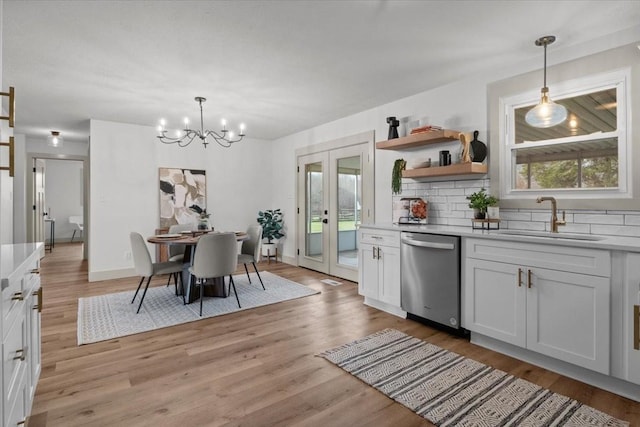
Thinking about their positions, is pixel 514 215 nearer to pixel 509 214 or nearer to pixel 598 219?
pixel 509 214

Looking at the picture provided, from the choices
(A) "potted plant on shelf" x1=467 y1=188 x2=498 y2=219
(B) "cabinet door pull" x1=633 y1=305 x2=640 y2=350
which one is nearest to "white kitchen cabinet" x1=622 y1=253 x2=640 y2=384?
(B) "cabinet door pull" x1=633 y1=305 x2=640 y2=350

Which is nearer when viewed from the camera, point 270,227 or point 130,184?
point 130,184

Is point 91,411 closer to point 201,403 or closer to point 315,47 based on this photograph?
point 201,403

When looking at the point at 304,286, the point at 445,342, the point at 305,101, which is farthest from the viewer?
the point at 304,286

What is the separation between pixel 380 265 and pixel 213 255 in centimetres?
174

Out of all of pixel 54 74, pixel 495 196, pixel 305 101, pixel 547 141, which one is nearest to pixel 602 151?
pixel 547 141

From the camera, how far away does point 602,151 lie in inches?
105

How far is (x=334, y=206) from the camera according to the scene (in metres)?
5.32

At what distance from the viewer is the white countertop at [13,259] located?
124cm

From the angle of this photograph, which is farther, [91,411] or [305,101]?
[305,101]

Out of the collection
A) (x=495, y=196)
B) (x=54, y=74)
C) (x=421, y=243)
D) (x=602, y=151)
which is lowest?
(x=421, y=243)

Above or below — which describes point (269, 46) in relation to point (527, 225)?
above

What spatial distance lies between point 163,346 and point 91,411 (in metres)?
0.88

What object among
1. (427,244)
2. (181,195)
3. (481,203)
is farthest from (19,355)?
(181,195)
